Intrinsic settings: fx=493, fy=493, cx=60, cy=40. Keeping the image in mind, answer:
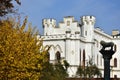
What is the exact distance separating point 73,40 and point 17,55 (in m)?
47.8

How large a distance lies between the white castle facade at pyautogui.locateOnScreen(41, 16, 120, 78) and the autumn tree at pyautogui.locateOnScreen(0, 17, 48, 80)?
1759 inches

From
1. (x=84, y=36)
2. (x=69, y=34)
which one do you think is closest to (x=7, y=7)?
(x=69, y=34)

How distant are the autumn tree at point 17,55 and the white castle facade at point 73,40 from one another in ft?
147

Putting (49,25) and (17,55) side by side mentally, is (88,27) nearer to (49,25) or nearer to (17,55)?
(49,25)

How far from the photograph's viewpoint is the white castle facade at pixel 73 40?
77625 mm

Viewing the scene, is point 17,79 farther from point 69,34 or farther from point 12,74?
point 69,34

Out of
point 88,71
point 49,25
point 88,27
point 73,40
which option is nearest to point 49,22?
point 49,25

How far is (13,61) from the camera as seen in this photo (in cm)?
2905

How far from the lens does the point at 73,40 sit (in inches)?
3044

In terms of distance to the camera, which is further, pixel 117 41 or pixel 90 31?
pixel 117 41

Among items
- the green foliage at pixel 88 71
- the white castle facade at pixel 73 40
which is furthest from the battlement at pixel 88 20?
the green foliage at pixel 88 71

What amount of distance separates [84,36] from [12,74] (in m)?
54.0

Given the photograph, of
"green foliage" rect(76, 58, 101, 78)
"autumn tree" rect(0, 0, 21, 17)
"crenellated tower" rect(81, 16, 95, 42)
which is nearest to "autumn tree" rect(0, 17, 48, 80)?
"autumn tree" rect(0, 0, 21, 17)

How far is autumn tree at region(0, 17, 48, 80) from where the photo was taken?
95.0 feet
